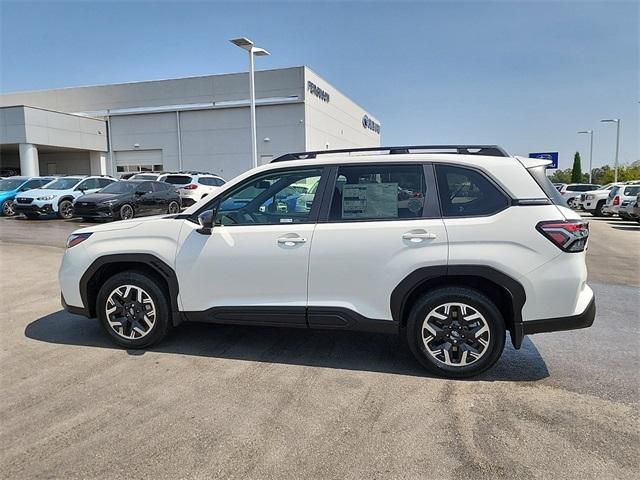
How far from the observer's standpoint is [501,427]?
3131 mm

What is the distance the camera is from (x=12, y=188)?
20062 mm

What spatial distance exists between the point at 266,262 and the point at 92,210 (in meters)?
13.6

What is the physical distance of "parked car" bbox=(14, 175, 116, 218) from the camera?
17078 millimetres

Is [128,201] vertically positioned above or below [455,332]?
above

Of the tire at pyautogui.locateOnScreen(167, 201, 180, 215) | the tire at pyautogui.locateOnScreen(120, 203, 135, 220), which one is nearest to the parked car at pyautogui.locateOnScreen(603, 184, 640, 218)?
the tire at pyautogui.locateOnScreen(167, 201, 180, 215)

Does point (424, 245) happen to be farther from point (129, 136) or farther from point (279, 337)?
point (129, 136)

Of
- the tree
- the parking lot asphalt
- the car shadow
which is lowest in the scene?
the parking lot asphalt

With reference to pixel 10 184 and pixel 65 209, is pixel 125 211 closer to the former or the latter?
pixel 65 209

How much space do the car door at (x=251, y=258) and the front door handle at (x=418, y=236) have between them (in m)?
0.81

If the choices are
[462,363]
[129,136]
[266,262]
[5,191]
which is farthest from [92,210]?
[129,136]

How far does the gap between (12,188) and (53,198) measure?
4472mm

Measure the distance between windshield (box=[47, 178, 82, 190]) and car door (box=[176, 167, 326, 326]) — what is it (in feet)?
54.4

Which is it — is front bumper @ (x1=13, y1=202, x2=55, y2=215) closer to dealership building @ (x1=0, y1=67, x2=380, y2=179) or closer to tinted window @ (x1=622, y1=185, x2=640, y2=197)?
dealership building @ (x1=0, y1=67, x2=380, y2=179)

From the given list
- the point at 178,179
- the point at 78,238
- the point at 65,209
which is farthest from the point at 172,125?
the point at 78,238
